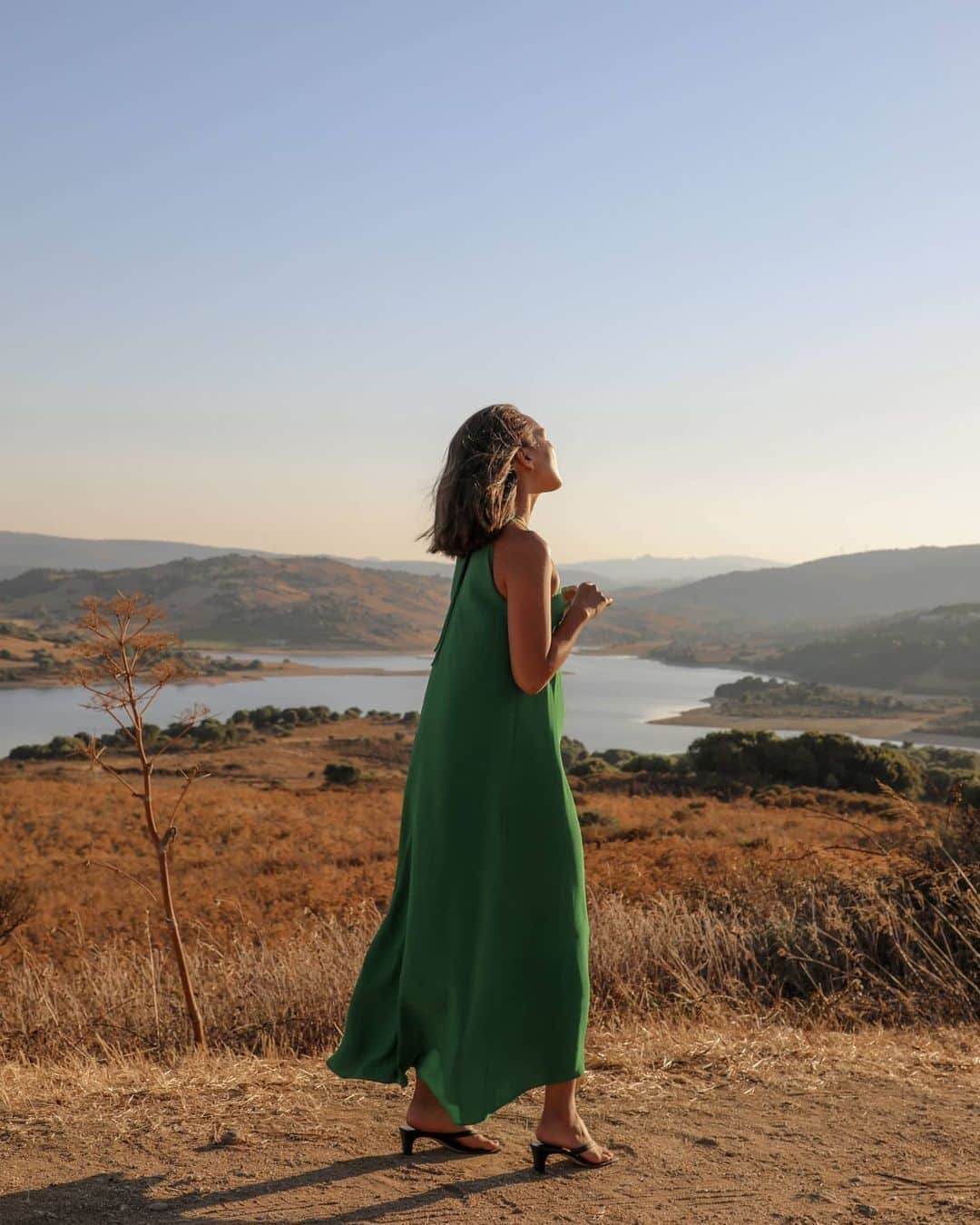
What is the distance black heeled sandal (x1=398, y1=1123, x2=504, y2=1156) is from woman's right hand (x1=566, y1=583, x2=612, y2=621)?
123cm

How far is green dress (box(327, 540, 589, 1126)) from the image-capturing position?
240 cm

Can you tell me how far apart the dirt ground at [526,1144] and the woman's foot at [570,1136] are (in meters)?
0.04

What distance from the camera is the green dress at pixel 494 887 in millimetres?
2398

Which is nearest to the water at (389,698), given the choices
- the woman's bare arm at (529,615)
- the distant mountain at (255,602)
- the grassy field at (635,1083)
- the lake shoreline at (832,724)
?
the lake shoreline at (832,724)

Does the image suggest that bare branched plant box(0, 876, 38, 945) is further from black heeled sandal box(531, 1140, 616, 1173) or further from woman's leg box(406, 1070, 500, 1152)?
black heeled sandal box(531, 1140, 616, 1173)

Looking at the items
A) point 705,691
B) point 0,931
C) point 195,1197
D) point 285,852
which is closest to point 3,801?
point 285,852

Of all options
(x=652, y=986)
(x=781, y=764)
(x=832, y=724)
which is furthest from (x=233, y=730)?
(x=652, y=986)

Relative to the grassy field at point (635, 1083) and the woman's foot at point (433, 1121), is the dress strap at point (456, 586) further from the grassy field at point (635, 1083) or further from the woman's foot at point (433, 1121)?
the grassy field at point (635, 1083)

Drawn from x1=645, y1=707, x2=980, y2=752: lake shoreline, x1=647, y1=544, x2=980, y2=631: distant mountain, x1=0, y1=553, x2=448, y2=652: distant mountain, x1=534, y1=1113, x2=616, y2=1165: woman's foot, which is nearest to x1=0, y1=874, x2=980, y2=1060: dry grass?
x1=534, y1=1113, x2=616, y2=1165: woman's foot

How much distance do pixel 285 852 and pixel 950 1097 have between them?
14.7m

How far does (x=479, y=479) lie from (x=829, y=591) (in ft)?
415

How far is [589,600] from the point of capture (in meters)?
2.50

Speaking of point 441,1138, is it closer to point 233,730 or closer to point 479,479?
point 479,479

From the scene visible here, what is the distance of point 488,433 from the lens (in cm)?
246
